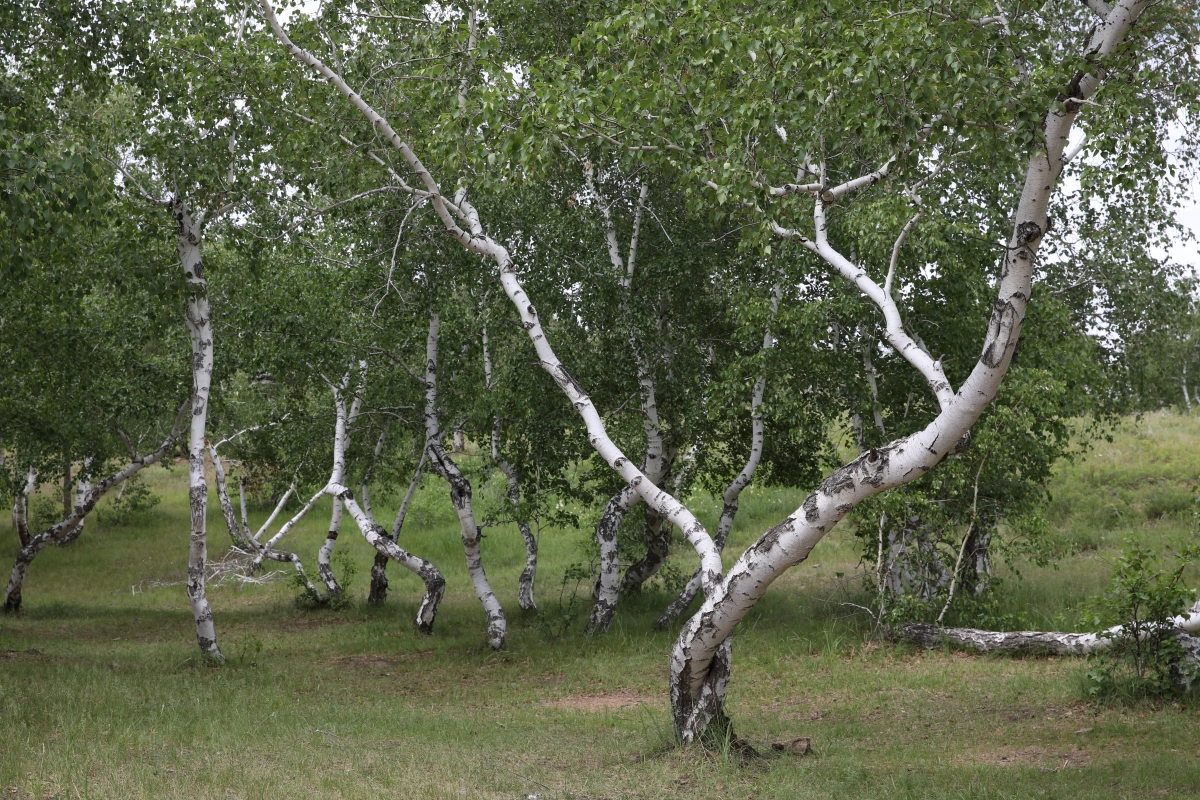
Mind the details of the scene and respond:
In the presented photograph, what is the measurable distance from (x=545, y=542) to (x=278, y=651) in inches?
590

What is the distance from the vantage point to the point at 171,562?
3033 centimetres

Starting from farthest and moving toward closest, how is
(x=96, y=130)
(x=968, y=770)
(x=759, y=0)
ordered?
(x=96, y=130) < (x=759, y=0) < (x=968, y=770)

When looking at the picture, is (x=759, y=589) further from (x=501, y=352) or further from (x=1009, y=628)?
(x=501, y=352)

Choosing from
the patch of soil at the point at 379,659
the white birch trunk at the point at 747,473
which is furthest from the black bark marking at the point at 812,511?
the patch of soil at the point at 379,659

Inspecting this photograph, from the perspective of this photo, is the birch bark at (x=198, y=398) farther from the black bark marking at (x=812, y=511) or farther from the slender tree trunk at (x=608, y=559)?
the black bark marking at (x=812, y=511)

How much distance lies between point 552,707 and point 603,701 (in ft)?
2.62

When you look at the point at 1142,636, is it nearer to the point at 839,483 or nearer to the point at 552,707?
the point at 839,483

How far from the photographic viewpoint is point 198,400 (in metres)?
14.0

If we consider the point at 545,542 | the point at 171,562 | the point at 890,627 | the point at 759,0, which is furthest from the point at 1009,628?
the point at 171,562

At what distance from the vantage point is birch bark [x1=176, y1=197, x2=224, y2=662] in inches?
545

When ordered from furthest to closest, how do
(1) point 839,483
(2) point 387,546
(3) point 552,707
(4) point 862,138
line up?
(2) point 387,546
(3) point 552,707
(4) point 862,138
(1) point 839,483

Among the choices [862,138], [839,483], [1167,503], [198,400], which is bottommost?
[1167,503]

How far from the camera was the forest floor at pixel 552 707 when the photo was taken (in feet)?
24.9

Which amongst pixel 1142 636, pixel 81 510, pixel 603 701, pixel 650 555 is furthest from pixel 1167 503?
pixel 81 510
